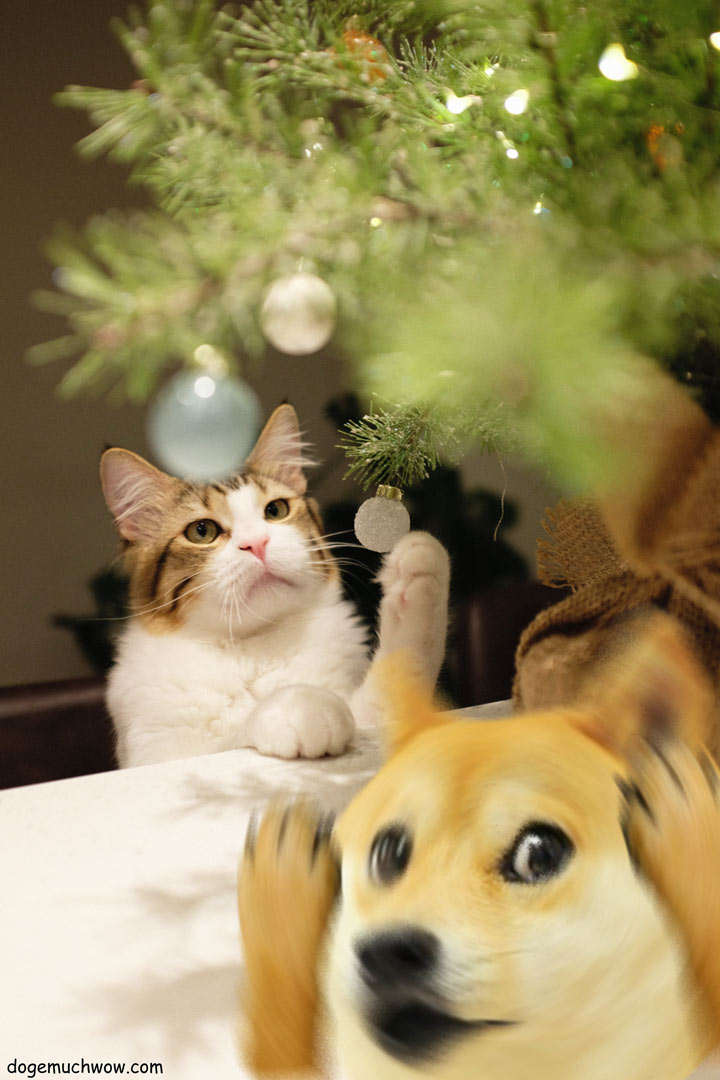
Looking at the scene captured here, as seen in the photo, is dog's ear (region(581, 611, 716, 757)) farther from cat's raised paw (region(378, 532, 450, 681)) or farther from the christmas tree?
cat's raised paw (region(378, 532, 450, 681))

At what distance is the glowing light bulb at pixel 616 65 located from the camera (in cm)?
22

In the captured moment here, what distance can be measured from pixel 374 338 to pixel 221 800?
0.98 ft

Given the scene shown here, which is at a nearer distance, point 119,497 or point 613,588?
point 613,588

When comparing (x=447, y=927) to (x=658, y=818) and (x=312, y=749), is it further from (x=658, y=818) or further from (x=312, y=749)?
(x=312, y=749)

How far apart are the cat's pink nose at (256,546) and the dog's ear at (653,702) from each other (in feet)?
2.10

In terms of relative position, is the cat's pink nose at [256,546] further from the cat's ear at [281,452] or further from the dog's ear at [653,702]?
the dog's ear at [653,702]

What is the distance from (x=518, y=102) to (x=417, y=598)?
540 mm

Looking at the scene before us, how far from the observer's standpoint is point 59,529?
108 centimetres

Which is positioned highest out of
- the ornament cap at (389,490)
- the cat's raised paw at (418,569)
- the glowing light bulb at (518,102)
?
the glowing light bulb at (518,102)

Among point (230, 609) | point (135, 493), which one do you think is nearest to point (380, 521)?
point (230, 609)

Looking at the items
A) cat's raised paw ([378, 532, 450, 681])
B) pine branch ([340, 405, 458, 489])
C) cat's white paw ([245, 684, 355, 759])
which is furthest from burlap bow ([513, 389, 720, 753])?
cat's raised paw ([378, 532, 450, 681])

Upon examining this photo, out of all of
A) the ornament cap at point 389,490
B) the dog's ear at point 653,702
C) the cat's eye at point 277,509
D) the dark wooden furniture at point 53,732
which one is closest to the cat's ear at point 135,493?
the cat's eye at point 277,509

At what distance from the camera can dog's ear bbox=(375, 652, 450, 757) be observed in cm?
25

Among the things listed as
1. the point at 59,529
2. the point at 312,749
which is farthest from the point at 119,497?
the point at 312,749
